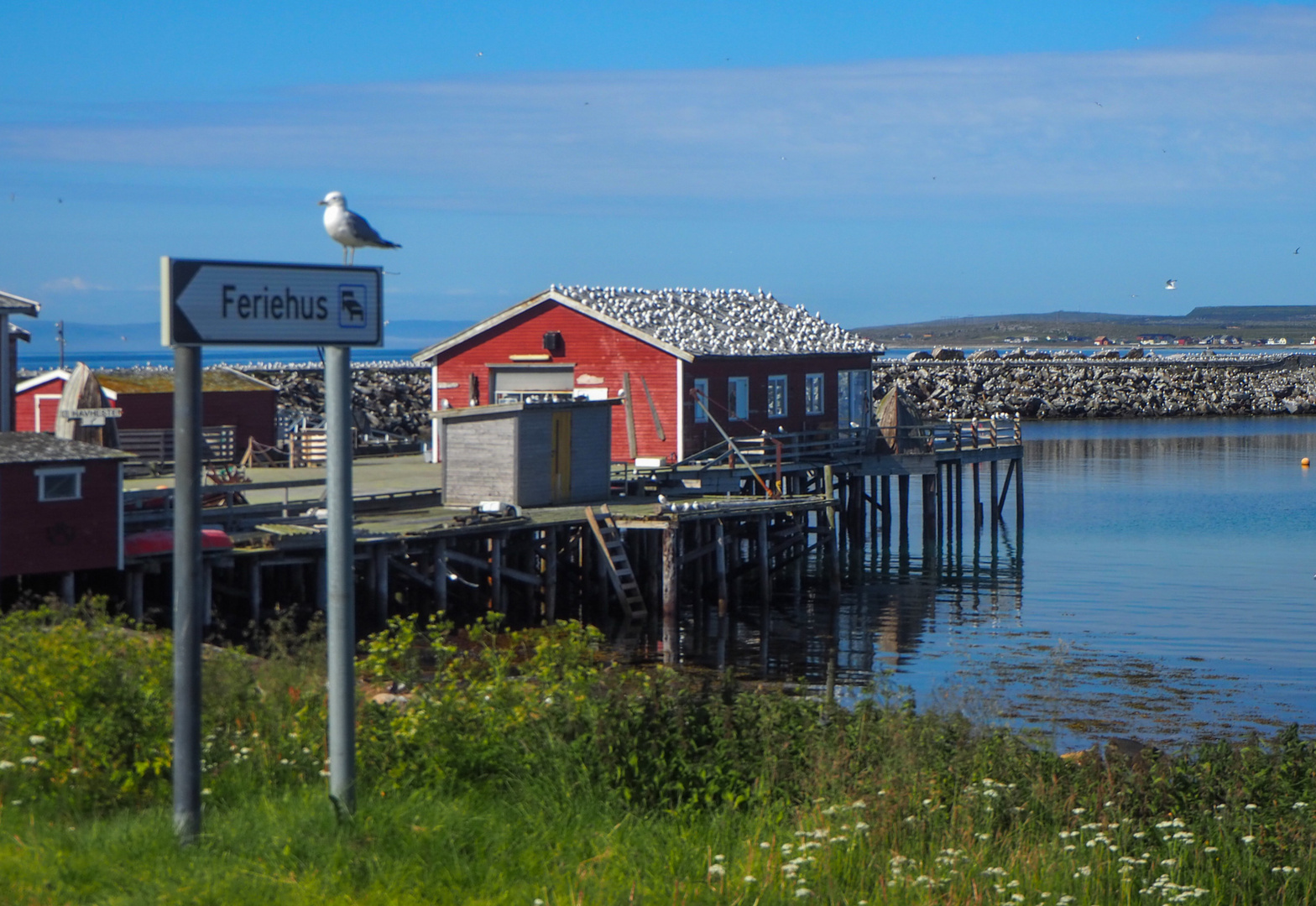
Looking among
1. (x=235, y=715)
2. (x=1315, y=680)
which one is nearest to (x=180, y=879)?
(x=235, y=715)

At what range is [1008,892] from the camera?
21.5ft

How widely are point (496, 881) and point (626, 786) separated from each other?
1577 millimetres

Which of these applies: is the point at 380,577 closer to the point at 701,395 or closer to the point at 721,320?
the point at 701,395

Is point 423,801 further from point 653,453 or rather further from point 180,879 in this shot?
point 653,453

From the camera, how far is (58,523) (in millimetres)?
19781

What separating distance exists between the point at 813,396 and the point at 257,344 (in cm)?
3186

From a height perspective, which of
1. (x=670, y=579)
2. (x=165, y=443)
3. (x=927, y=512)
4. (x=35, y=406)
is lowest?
(x=670, y=579)

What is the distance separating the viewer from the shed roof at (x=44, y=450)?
63.7 feet

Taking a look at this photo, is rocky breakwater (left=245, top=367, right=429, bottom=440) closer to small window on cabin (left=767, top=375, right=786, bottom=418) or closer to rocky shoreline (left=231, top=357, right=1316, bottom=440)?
rocky shoreline (left=231, top=357, right=1316, bottom=440)

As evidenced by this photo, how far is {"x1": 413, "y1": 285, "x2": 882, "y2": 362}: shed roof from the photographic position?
1356 inches

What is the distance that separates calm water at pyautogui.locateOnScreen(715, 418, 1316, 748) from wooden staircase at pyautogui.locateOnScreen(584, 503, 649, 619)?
207cm

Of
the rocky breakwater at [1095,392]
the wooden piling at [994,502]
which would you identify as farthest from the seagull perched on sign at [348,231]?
the rocky breakwater at [1095,392]

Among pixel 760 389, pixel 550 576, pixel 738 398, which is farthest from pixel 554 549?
pixel 760 389

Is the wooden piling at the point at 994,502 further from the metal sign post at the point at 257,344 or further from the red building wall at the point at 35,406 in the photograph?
the metal sign post at the point at 257,344
